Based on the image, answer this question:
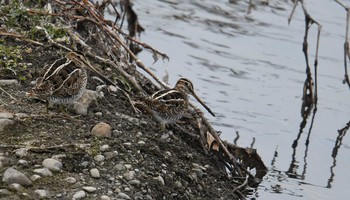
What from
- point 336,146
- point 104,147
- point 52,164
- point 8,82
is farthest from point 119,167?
point 336,146

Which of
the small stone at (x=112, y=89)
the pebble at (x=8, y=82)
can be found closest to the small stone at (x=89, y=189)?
the pebble at (x=8, y=82)

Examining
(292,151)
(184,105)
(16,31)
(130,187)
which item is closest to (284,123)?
(292,151)

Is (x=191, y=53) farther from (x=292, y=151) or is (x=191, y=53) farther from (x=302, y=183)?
(x=302, y=183)

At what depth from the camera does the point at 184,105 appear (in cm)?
662

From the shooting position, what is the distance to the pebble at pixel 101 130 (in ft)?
19.3

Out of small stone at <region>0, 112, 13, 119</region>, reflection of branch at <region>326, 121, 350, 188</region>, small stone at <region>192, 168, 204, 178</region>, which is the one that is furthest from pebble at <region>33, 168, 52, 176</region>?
reflection of branch at <region>326, 121, 350, 188</region>

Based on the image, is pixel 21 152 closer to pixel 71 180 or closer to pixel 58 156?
pixel 58 156

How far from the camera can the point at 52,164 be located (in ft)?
17.2

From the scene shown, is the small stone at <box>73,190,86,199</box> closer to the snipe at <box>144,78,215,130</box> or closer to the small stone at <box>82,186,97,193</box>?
the small stone at <box>82,186,97,193</box>

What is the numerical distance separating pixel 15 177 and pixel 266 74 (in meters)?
6.34

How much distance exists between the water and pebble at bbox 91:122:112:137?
172 cm

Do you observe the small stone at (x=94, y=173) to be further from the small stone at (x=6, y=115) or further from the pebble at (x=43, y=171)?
the small stone at (x=6, y=115)

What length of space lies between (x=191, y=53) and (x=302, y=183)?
13.6 feet

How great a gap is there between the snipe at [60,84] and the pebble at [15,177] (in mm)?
1003
